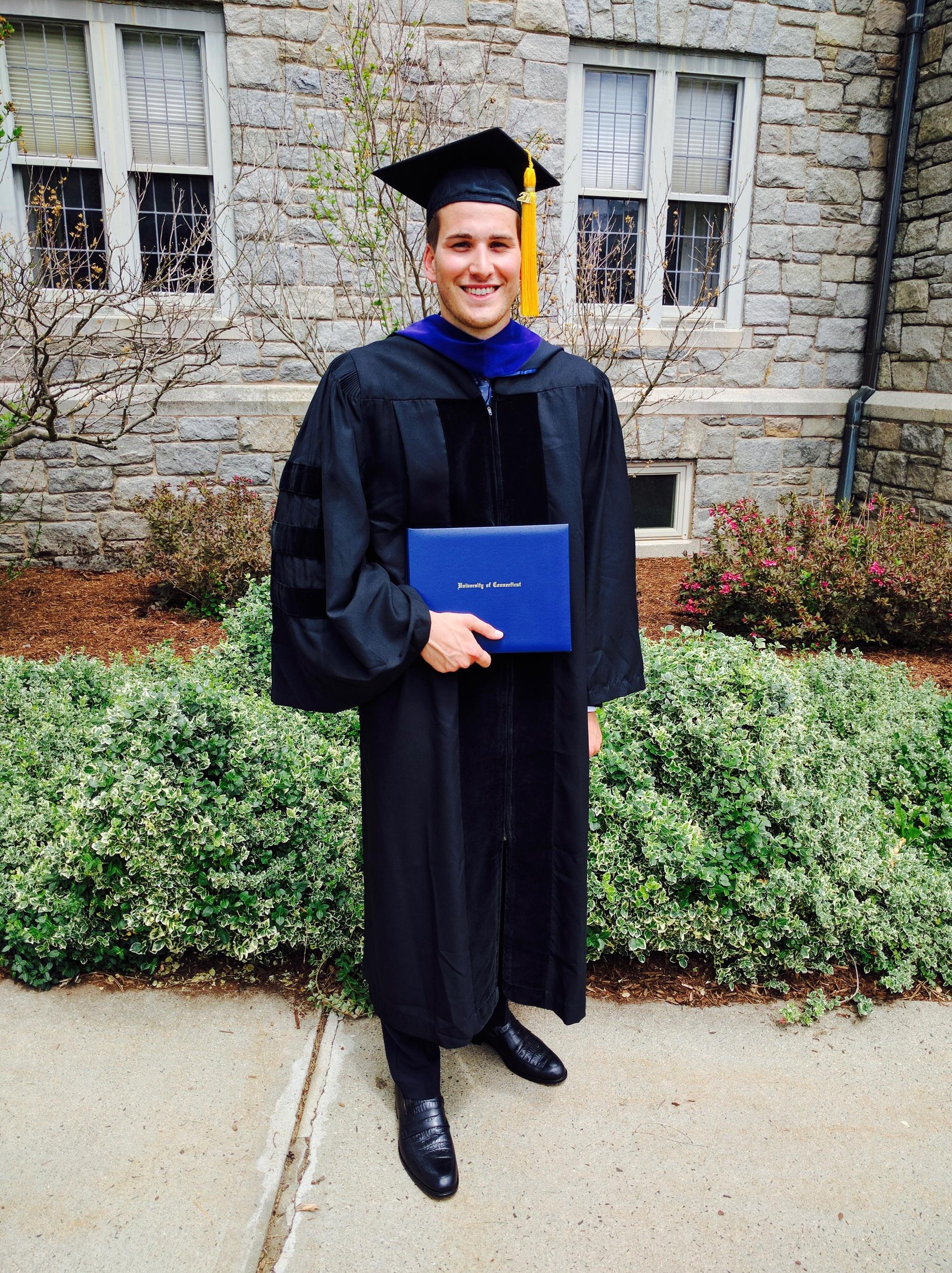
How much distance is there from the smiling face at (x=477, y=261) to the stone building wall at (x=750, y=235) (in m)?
5.20

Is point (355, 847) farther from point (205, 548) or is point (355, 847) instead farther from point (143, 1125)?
point (205, 548)

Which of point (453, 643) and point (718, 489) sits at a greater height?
point (453, 643)

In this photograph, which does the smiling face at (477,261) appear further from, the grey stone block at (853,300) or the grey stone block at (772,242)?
the grey stone block at (853,300)

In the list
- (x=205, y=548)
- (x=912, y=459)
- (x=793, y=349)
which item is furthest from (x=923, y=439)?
(x=205, y=548)

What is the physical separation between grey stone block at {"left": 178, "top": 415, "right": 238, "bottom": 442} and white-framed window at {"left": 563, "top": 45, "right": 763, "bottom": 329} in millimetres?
2803

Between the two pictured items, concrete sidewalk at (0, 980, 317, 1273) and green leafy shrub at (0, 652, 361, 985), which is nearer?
concrete sidewalk at (0, 980, 317, 1273)

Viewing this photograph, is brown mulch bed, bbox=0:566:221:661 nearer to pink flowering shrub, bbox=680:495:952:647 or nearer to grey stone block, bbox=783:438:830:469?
pink flowering shrub, bbox=680:495:952:647

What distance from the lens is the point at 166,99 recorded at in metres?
6.40

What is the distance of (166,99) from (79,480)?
9.02 ft

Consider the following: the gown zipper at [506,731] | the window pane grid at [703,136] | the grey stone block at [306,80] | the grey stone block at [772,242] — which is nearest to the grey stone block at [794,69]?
the window pane grid at [703,136]

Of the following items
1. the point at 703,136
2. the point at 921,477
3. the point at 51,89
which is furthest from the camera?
the point at 703,136

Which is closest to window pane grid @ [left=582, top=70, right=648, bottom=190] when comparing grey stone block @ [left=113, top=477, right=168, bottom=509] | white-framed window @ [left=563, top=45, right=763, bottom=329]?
white-framed window @ [left=563, top=45, right=763, bottom=329]

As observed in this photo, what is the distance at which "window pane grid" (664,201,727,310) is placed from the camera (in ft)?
24.6

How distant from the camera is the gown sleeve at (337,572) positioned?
1803mm
